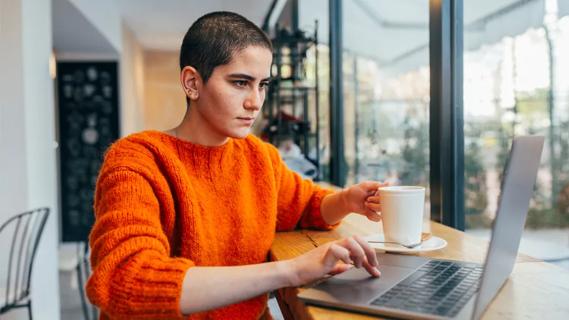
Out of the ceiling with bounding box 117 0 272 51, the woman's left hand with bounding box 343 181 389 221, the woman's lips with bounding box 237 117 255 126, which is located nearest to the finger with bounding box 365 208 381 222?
the woman's left hand with bounding box 343 181 389 221

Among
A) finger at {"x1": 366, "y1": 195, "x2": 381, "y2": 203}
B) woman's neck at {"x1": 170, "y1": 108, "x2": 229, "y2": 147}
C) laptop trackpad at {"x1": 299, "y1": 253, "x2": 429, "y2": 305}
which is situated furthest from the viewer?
finger at {"x1": 366, "y1": 195, "x2": 381, "y2": 203}

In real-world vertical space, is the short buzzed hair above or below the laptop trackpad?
above

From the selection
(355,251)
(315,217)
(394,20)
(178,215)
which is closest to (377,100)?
(394,20)

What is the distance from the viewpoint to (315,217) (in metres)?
1.25

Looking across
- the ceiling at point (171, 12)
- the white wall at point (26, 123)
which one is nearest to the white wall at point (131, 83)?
the ceiling at point (171, 12)

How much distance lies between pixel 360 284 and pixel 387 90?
1594mm

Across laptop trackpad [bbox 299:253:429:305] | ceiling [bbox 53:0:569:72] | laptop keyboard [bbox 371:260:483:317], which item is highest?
ceiling [bbox 53:0:569:72]

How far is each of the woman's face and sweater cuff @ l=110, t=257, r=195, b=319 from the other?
352mm

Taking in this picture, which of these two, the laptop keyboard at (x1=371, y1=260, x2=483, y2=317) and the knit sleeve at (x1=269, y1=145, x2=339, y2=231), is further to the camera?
the knit sleeve at (x1=269, y1=145, x2=339, y2=231)

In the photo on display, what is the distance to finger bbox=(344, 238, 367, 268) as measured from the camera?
738 millimetres

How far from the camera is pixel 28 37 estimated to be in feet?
8.35

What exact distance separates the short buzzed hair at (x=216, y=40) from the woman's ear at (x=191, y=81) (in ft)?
0.04

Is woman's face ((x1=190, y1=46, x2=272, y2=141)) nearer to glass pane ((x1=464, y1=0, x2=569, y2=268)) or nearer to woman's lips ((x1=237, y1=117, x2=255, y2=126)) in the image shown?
woman's lips ((x1=237, y1=117, x2=255, y2=126))

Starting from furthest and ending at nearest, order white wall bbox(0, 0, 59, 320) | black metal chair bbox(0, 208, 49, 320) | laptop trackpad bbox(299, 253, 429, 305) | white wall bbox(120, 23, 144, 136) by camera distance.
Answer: white wall bbox(120, 23, 144, 136) < white wall bbox(0, 0, 59, 320) < black metal chair bbox(0, 208, 49, 320) < laptop trackpad bbox(299, 253, 429, 305)
